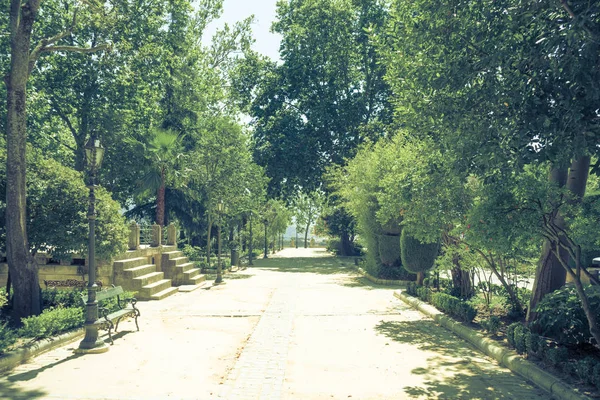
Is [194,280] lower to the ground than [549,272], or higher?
lower

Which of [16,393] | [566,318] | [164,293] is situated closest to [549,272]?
[566,318]

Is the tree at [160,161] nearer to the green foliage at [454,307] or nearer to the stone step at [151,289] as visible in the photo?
the stone step at [151,289]

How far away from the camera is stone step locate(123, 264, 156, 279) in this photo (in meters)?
16.8

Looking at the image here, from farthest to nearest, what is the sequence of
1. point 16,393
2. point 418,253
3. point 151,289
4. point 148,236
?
point 148,236
point 418,253
point 151,289
point 16,393

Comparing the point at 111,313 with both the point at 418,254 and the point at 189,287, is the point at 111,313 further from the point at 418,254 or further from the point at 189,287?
the point at 418,254

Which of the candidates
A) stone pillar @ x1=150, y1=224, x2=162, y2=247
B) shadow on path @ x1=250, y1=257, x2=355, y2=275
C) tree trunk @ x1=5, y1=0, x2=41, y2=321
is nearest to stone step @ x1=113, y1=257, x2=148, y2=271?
stone pillar @ x1=150, y1=224, x2=162, y2=247

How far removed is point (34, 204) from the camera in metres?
11.8

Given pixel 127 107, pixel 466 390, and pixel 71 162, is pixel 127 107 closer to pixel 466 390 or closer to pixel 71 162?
pixel 71 162

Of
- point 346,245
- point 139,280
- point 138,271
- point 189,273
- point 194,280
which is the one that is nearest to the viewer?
point 139,280

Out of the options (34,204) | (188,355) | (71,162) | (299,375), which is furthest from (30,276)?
(71,162)

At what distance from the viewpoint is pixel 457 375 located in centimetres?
800

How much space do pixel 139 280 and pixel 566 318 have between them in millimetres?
13144

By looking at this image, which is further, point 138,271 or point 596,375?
point 138,271

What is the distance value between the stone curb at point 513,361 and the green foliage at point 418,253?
14.3 feet
